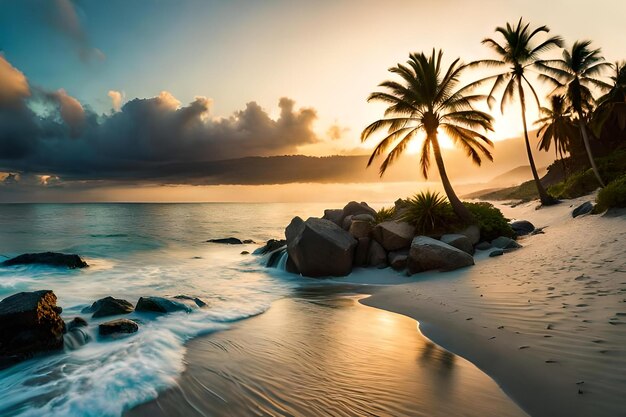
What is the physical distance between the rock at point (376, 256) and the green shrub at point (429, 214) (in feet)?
6.83

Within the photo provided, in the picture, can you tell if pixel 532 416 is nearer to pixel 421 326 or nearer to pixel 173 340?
pixel 421 326

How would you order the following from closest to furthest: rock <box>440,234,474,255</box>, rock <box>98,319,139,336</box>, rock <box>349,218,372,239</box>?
rock <box>98,319,139,336</box> < rock <box>440,234,474,255</box> < rock <box>349,218,372,239</box>

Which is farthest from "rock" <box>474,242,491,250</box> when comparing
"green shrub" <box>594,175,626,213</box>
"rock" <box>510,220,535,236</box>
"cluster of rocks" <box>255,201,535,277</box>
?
"green shrub" <box>594,175,626,213</box>

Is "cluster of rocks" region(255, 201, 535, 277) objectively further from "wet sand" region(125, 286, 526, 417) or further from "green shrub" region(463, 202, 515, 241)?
"wet sand" region(125, 286, 526, 417)

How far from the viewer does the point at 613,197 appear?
13.6m

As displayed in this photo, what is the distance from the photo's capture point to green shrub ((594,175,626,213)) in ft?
43.7

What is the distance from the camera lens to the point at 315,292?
39.5 feet

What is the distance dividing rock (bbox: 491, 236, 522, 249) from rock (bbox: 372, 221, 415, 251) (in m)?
3.53

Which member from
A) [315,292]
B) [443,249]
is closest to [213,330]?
[315,292]

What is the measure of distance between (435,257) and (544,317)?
6.37 m

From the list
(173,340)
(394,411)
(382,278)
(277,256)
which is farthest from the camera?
(277,256)

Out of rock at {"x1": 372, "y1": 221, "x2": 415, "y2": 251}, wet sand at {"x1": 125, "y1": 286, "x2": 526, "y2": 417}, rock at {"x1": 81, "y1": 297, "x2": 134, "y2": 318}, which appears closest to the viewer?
wet sand at {"x1": 125, "y1": 286, "x2": 526, "y2": 417}

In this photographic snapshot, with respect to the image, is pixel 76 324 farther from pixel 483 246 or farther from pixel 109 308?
pixel 483 246

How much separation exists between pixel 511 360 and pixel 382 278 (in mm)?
8559
